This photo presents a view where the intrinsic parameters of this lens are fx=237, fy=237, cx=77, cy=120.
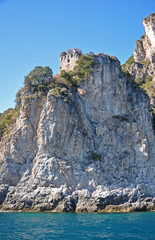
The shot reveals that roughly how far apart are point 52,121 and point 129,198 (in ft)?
46.7

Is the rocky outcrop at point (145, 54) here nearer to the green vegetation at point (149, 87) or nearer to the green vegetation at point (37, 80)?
the green vegetation at point (149, 87)

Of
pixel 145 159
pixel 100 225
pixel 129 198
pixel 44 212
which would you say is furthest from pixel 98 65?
pixel 100 225

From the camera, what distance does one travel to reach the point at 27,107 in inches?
1369

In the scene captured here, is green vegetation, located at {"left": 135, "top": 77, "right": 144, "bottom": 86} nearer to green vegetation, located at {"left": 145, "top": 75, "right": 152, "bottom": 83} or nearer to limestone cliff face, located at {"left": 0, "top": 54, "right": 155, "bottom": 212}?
green vegetation, located at {"left": 145, "top": 75, "right": 152, "bottom": 83}

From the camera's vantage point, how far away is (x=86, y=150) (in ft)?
109

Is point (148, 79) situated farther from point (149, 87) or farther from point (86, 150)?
point (86, 150)

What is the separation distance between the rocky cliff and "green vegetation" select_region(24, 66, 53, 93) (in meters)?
1.76

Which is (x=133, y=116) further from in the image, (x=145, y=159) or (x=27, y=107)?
(x=27, y=107)

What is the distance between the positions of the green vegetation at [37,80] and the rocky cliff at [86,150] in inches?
69.4

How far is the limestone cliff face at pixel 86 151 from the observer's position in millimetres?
28078

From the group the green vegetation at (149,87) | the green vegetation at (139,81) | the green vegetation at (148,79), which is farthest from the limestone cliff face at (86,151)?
the green vegetation at (148,79)

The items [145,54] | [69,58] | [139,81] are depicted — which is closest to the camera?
[69,58]

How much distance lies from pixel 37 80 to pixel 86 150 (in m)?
13.0

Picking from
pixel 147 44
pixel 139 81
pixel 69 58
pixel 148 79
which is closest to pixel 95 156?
pixel 69 58
